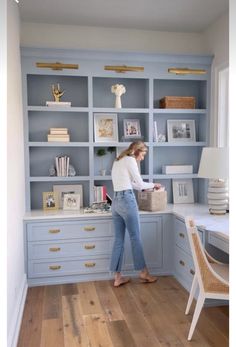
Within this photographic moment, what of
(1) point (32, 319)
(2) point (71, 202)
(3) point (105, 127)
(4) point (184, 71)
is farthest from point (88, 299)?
(4) point (184, 71)

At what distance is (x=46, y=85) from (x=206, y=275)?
2.83m

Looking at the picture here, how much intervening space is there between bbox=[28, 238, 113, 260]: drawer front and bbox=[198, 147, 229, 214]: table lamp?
3.95 feet

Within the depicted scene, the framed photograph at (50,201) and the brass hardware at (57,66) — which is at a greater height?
the brass hardware at (57,66)

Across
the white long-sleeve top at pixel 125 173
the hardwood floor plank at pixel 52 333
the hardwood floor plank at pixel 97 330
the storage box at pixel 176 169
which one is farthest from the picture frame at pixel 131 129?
the hardwood floor plank at pixel 52 333

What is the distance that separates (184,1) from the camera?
3623mm

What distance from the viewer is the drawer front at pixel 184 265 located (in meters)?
3.59

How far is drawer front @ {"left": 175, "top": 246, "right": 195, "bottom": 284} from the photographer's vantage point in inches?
141

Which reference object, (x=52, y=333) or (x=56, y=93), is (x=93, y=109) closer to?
(x=56, y=93)

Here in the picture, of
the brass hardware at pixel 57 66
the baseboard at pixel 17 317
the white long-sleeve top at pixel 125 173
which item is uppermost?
the brass hardware at pixel 57 66


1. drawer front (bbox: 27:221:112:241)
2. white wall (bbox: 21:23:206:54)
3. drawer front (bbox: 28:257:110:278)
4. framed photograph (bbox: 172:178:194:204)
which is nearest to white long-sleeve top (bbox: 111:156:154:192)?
drawer front (bbox: 27:221:112:241)

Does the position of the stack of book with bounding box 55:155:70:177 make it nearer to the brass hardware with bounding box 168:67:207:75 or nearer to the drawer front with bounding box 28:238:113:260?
the drawer front with bounding box 28:238:113:260

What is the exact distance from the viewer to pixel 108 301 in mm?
3430

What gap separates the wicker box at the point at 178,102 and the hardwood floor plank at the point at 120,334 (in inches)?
99.8

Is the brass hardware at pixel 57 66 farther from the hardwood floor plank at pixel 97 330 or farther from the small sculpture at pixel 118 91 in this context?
the hardwood floor plank at pixel 97 330
